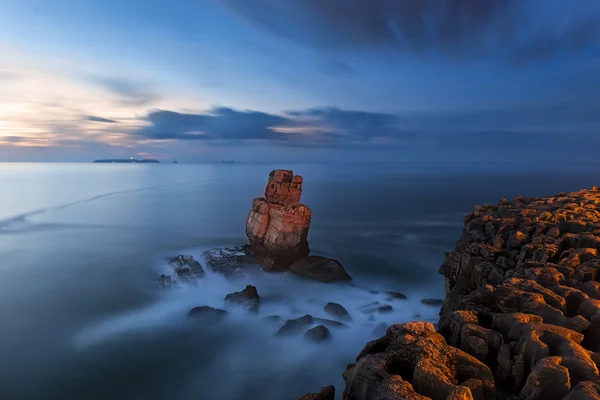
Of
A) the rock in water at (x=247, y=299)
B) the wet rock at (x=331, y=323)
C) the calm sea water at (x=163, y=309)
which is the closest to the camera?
the calm sea water at (x=163, y=309)

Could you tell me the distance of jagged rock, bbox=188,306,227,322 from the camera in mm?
26516

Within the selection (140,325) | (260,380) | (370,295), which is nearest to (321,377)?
(260,380)

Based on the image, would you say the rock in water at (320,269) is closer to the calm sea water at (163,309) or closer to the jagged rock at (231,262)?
the calm sea water at (163,309)

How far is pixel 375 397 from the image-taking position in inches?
265

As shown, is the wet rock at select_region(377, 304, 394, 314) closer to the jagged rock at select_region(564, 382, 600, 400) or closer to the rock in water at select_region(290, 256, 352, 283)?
the rock in water at select_region(290, 256, 352, 283)

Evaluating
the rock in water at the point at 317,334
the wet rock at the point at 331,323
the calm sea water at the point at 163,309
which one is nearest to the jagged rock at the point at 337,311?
the calm sea water at the point at 163,309

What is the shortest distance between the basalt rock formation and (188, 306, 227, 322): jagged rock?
64.2ft

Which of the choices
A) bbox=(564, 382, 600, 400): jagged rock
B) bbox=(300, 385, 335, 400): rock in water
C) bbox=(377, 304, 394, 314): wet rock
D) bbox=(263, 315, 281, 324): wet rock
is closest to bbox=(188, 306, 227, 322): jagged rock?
bbox=(263, 315, 281, 324): wet rock

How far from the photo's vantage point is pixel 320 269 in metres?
34.2

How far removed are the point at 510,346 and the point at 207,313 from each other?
903 inches

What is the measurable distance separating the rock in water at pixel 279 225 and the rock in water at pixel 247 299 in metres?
6.98

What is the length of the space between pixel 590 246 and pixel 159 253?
1624 inches

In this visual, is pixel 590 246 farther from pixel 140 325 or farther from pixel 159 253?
pixel 159 253

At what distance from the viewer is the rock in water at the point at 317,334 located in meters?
23.1
